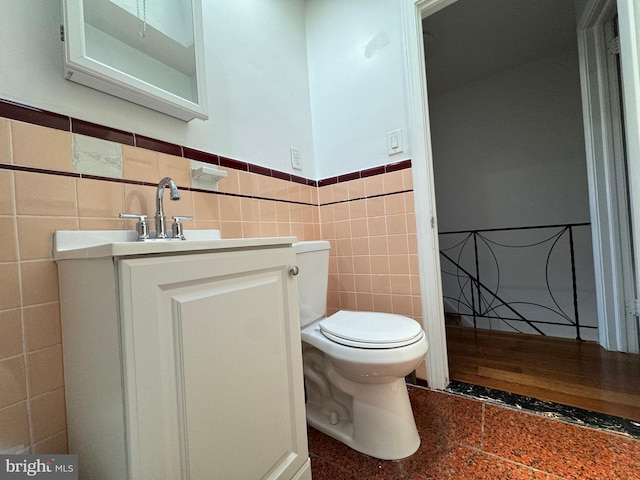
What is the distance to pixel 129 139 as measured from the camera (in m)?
0.93

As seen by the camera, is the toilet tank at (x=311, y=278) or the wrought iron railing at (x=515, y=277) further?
the wrought iron railing at (x=515, y=277)

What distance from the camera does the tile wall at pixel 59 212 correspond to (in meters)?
0.67

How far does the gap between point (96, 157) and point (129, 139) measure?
12 centimetres

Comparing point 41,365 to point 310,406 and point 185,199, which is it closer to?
point 185,199

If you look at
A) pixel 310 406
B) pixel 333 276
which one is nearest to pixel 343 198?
pixel 333 276

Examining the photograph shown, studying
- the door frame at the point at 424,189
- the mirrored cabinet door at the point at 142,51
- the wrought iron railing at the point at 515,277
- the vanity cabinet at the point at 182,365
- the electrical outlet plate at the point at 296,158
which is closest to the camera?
the vanity cabinet at the point at 182,365

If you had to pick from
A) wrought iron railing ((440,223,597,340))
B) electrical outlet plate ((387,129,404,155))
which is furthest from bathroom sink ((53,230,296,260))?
wrought iron railing ((440,223,597,340))

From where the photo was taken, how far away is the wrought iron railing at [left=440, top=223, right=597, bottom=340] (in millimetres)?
2506

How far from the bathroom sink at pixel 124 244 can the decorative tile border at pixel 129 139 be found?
303 mm

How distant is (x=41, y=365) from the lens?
2.32 feet

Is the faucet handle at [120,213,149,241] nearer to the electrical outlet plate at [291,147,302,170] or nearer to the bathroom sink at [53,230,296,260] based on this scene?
the bathroom sink at [53,230,296,260]

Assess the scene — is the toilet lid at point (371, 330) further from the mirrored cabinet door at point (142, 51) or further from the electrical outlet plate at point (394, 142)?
the mirrored cabinet door at point (142, 51)

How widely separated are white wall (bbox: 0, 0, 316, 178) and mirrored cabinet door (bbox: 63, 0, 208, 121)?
0.19 feet

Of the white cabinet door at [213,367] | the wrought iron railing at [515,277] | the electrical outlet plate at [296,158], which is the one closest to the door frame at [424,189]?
the electrical outlet plate at [296,158]
